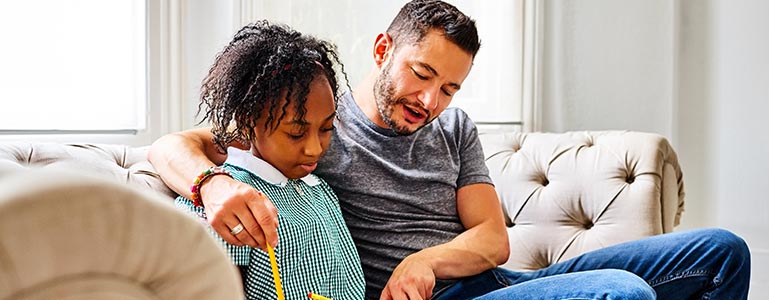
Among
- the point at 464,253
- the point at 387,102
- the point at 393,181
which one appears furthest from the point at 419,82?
the point at 464,253

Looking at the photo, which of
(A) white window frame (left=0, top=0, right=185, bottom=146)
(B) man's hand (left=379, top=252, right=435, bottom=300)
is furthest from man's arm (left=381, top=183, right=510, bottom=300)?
(A) white window frame (left=0, top=0, right=185, bottom=146)

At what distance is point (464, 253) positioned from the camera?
1543 millimetres

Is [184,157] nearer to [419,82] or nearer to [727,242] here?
[419,82]

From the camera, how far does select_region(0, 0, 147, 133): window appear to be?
1729 millimetres

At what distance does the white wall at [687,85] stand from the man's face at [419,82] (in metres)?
1.18

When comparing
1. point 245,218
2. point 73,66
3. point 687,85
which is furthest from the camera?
point 687,85

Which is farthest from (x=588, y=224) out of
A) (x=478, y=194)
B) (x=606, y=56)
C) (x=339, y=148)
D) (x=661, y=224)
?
(x=606, y=56)

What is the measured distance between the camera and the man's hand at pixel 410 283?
138cm

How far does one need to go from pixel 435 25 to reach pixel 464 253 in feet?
1.44

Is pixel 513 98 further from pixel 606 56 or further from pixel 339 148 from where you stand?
pixel 339 148

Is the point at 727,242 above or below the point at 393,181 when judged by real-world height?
below

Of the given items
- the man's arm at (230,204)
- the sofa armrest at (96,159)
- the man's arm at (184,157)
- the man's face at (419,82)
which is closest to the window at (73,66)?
the sofa armrest at (96,159)

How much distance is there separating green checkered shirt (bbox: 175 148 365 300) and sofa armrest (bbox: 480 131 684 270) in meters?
0.71

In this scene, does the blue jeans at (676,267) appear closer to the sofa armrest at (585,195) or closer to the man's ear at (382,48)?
the sofa armrest at (585,195)
